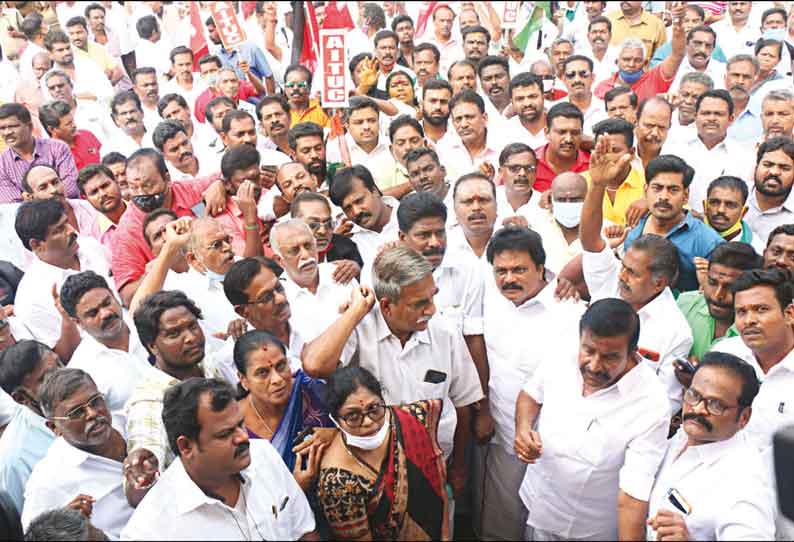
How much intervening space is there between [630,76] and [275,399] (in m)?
6.02

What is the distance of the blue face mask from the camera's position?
755 cm

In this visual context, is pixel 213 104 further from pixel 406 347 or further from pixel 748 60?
pixel 748 60

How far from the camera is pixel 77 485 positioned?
277 cm

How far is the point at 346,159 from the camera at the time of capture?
232 inches

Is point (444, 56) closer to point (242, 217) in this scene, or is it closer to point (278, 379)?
point (242, 217)

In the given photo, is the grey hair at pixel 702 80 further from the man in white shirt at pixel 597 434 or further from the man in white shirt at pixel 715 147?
the man in white shirt at pixel 597 434

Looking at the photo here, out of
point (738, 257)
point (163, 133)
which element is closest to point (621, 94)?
point (738, 257)

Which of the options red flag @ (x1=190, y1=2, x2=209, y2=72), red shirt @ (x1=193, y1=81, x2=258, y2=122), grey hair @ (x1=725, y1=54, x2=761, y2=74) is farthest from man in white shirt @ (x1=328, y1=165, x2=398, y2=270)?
red flag @ (x1=190, y1=2, x2=209, y2=72)

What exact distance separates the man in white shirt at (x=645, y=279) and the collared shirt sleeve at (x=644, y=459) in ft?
1.45

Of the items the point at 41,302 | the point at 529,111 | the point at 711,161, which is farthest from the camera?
the point at 529,111

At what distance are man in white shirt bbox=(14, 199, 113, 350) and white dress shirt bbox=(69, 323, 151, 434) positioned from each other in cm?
63

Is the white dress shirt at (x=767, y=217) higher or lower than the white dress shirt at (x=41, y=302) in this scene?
higher

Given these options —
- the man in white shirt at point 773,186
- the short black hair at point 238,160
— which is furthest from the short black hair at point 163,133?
the man in white shirt at point 773,186

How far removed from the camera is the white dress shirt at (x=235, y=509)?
235cm
